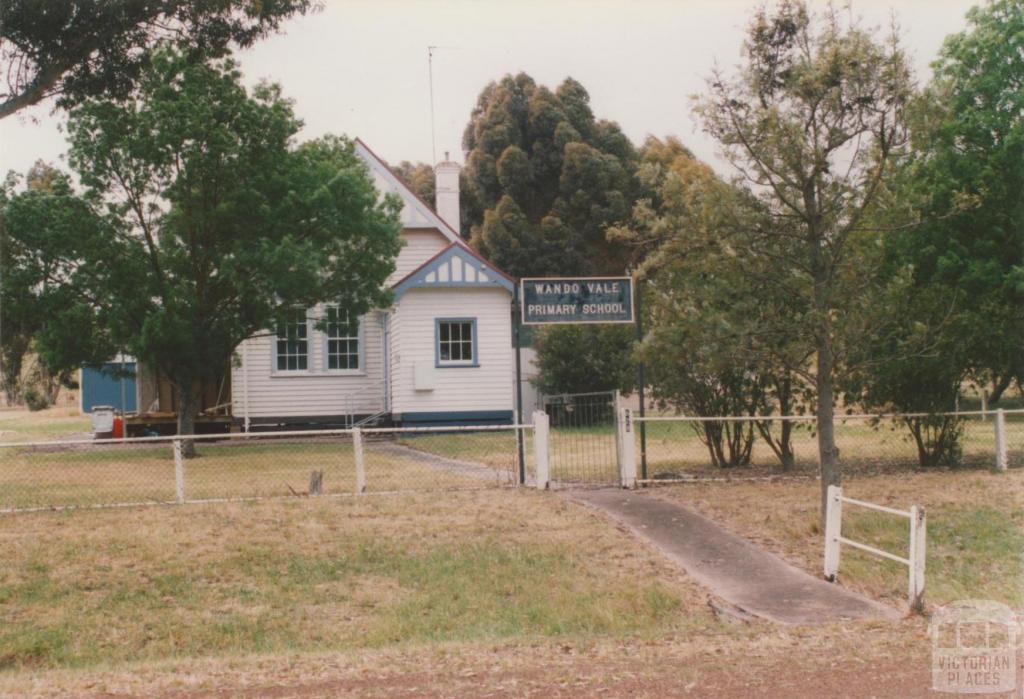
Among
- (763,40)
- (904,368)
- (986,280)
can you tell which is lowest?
(904,368)

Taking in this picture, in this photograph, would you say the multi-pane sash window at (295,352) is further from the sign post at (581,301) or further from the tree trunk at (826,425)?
the tree trunk at (826,425)

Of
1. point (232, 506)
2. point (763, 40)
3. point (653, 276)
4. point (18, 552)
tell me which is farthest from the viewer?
point (653, 276)

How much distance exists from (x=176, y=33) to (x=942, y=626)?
9939 millimetres

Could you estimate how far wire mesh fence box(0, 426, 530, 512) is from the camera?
49.9ft

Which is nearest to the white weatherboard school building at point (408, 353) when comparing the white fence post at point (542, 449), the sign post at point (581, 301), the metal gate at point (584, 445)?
the metal gate at point (584, 445)

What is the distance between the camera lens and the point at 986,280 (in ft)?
62.7

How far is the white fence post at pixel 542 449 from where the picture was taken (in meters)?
15.6

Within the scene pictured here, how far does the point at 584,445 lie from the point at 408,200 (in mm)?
12879

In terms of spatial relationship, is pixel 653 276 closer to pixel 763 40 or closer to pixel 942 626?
pixel 763 40

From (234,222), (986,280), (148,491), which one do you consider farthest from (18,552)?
(986,280)

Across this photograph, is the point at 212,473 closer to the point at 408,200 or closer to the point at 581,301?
the point at 581,301

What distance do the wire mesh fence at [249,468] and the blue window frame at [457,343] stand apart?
210 cm

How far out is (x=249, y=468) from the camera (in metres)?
19.1

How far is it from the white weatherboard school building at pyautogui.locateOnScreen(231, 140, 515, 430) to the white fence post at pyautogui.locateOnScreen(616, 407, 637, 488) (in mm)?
10625
